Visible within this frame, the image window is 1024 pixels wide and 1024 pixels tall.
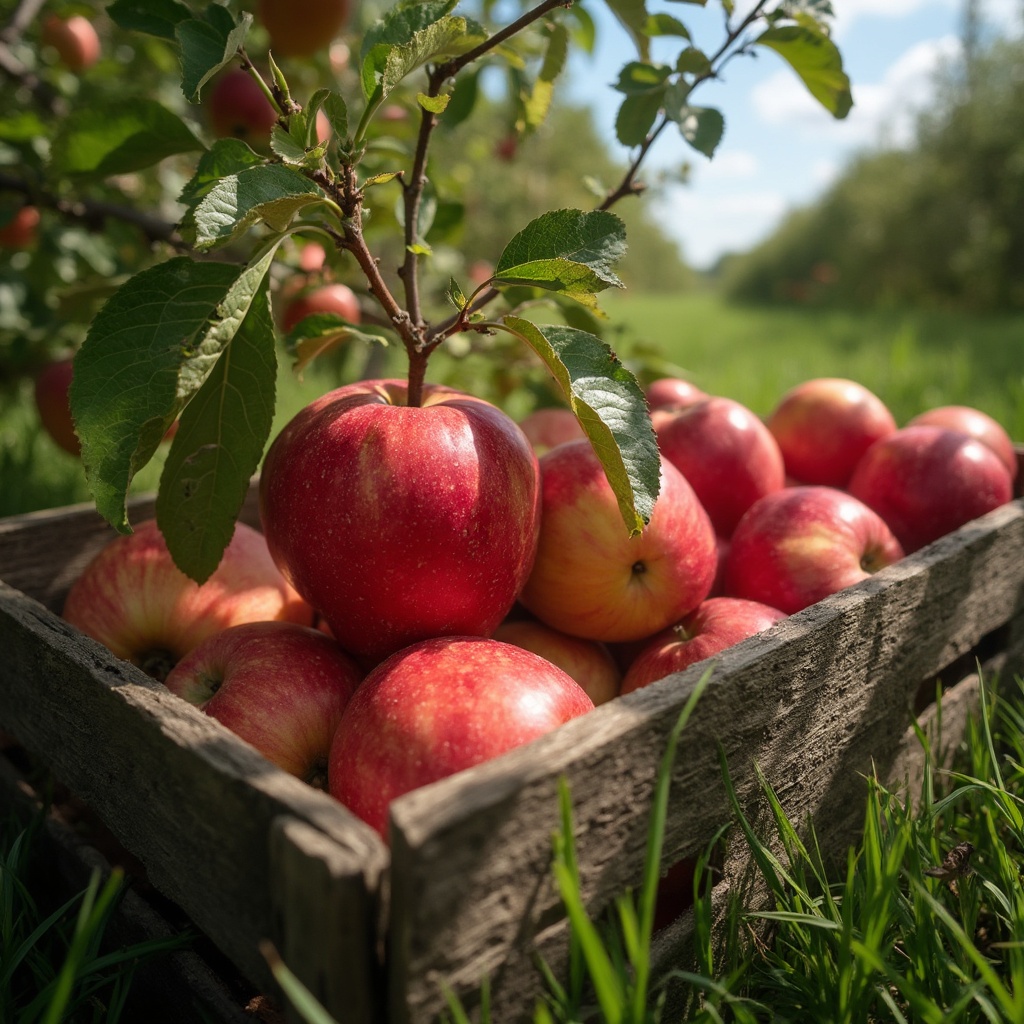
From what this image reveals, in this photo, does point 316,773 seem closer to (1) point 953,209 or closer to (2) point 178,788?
(2) point 178,788

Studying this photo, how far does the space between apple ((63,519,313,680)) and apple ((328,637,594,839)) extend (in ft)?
1.45

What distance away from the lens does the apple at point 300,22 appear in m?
2.13

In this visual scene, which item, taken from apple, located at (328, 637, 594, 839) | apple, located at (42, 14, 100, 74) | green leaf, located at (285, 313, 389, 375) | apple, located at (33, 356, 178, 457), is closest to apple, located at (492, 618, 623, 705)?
apple, located at (328, 637, 594, 839)

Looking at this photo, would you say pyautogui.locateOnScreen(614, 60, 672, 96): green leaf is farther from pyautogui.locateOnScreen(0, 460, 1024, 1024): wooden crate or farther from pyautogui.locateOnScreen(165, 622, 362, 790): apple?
pyautogui.locateOnScreen(165, 622, 362, 790): apple

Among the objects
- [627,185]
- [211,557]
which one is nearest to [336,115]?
[211,557]

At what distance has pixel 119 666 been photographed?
0.94 meters

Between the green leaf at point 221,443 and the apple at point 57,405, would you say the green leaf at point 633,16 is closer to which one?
the green leaf at point 221,443

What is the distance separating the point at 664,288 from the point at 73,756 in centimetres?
5105

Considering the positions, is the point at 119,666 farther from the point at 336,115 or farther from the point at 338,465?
the point at 336,115

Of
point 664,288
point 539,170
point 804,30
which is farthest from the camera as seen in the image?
point 664,288

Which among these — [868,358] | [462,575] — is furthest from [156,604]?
[868,358]

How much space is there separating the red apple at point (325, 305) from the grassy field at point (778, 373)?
18cm

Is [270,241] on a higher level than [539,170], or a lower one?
lower

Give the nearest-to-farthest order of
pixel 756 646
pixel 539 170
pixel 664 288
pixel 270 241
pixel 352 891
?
pixel 352 891 < pixel 756 646 < pixel 270 241 < pixel 539 170 < pixel 664 288
